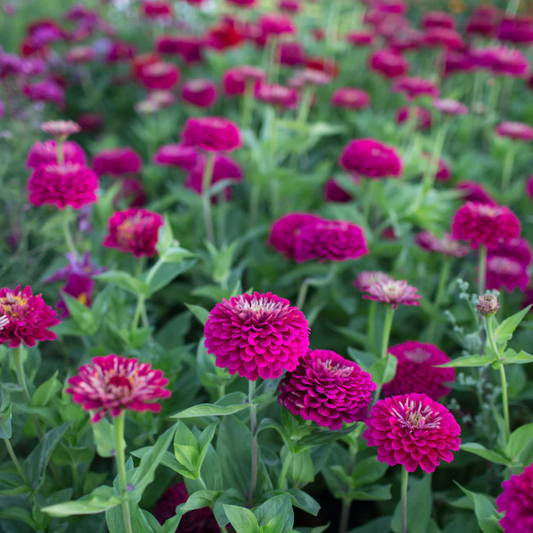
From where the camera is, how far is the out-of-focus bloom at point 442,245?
67.3 inches

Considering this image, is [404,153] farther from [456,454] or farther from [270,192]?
[456,454]

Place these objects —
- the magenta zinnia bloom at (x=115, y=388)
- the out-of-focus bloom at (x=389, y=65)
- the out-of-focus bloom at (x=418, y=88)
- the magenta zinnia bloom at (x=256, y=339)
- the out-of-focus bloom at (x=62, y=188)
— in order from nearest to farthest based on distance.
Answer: the magenta zinnia bloom at (x=115, y=388) → the magenta zinnia bloom at (x=256, y=339) → the out-of-focus bloom at (x=62, y=188) → the out-of-focus bloom at (x=418, y=88) → the out-of-focus bloom at (x=389, y=65)

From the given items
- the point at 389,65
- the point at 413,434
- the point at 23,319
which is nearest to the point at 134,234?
the point at 23,319

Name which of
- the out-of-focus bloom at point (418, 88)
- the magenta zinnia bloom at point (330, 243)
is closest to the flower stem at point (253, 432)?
the magenta zinnia bloom at point (330, 243)

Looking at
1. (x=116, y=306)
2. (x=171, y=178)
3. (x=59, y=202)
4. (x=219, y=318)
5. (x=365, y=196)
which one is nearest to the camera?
(x=219, y=318)

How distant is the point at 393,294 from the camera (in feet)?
4.02

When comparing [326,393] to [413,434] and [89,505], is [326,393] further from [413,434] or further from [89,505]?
[89,505]

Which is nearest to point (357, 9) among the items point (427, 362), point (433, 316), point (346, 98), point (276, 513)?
point (346, 98)

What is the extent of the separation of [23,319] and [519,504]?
0.90 metres

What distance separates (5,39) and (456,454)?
4.98 meters

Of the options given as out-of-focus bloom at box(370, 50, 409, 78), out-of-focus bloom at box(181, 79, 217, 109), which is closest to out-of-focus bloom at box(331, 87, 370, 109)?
out-of-focus bloom at box(370, 50, 409, 78)

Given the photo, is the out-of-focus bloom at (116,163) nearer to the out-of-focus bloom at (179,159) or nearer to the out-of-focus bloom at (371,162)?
the out-of-focus bloom at (179,159)

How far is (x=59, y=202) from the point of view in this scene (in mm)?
1413

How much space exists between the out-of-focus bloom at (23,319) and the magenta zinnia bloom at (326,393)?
18.9 inches
